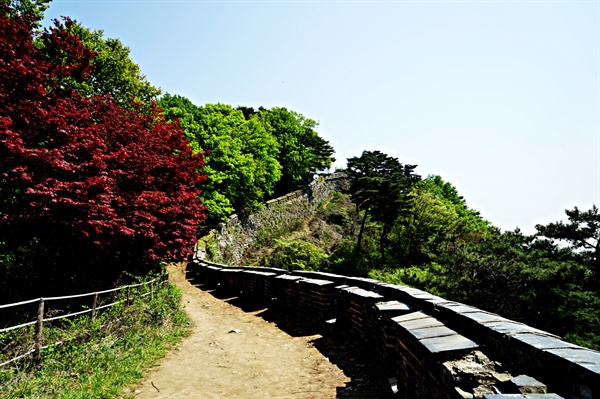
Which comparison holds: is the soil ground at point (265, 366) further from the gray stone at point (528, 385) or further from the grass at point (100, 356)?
the gray stone at point (528, 385)

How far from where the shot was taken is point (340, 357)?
5969 millimetres

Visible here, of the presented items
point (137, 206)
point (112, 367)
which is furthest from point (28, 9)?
point (112, 367)

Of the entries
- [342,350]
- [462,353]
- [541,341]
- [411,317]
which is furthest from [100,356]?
[541,341]

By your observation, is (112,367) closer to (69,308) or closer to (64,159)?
(69,308)

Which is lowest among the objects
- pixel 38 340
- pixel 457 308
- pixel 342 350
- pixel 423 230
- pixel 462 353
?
pixel 342 350

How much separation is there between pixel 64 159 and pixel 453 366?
23.3 ft

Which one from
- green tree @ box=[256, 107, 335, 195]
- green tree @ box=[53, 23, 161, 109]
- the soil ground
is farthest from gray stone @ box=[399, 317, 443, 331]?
green tree @ box=[256, 107, 335, 195]

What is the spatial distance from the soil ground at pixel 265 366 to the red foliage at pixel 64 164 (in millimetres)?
2853

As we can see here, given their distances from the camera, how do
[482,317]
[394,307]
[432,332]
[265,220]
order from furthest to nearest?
[265,220] < [394,307] < [482,317] < [432,332]

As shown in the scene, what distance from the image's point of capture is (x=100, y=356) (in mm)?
5660

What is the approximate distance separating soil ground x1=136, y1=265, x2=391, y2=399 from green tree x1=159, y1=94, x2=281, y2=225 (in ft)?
53.9

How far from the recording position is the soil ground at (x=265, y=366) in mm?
4816

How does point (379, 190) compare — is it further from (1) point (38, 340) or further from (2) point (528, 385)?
(2) point (528, 385)

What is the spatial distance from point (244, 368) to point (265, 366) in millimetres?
347
